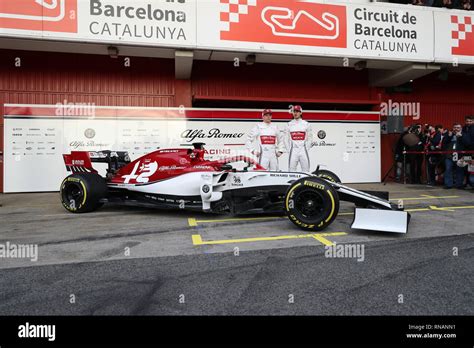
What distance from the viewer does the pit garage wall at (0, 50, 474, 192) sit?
31.7ft

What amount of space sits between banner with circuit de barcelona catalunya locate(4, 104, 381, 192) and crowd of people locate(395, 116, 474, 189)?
0.88 meters

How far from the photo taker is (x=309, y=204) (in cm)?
419

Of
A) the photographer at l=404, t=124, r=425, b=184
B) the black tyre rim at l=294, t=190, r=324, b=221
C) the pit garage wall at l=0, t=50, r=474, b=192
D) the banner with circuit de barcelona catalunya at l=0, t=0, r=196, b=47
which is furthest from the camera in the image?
the photographer at l=404, t=124, r=425, b=184

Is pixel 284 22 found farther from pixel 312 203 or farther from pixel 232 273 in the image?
pixel 232 273

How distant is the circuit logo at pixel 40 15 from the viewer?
7715mm

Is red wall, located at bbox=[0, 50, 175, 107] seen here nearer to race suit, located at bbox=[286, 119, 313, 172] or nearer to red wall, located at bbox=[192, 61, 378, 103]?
red wall, located at bbox=[192, 61, 378, 103]

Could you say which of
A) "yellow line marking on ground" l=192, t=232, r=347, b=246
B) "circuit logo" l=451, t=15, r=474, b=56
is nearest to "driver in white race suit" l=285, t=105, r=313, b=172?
"yellow line marking on ground" l=192, t=232, r=347, b=246

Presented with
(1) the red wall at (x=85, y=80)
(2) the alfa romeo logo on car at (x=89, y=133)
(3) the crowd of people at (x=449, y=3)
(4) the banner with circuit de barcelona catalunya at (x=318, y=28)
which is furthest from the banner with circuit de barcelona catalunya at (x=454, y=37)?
(2) the alfa romeo logo on car at (x=89, y=133)

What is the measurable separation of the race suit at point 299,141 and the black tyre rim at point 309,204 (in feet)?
10.0

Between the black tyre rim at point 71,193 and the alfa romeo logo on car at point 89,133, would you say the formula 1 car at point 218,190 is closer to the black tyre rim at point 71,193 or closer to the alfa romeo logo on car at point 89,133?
the black tyre rim at point 71,193

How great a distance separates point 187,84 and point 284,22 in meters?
3.48

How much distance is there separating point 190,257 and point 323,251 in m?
1.33

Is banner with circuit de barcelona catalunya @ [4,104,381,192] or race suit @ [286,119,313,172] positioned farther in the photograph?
banner with circuit de barcelona catalunya @ [4,104,381,192]
